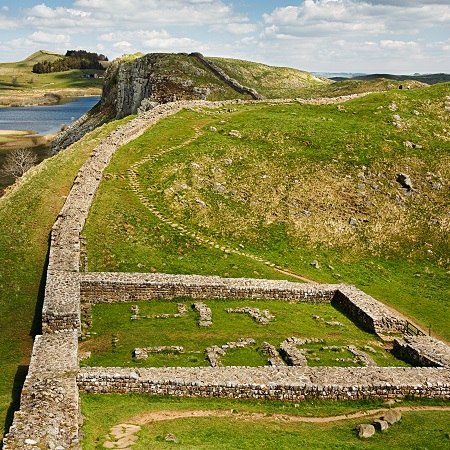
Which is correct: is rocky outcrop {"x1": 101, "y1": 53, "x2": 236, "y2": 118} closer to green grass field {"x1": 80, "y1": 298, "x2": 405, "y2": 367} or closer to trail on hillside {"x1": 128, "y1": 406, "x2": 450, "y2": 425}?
green grass field {"x1": 80, "y1": 298, "x2": 405, "y2": 367}

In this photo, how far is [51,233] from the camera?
4219 centimetres

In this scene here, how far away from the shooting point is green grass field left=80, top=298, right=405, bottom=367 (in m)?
29.5

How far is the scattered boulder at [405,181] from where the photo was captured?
189ft

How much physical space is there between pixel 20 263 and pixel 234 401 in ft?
70.5

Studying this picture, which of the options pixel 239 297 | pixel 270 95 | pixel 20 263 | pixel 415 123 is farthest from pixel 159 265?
pixel 270 95

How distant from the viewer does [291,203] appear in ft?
177

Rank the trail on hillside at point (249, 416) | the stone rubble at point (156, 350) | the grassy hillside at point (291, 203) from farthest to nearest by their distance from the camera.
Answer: the grassy hillside at point (291, 203)
the stone rubble at point (156, 350)
the trail on hillside at point (249, 416)

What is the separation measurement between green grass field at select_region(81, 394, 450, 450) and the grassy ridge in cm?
492

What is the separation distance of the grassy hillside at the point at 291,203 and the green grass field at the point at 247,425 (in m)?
15.8

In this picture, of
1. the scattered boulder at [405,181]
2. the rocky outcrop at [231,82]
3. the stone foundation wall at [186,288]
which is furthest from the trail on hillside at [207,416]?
the rocky outcrop at [231,82]

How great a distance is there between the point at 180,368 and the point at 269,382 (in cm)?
431

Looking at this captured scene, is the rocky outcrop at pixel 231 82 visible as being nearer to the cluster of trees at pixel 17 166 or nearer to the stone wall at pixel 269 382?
the cluster of trees at pixel 17 166

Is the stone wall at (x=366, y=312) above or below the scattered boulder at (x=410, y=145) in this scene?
below

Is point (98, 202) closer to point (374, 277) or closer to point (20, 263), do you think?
point (20, 263)
